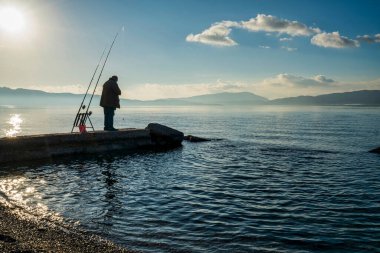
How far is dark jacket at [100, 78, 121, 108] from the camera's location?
1925 centimetres

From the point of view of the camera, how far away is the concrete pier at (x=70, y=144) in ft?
48.3

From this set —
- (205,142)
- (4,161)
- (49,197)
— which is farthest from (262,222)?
(205,142)

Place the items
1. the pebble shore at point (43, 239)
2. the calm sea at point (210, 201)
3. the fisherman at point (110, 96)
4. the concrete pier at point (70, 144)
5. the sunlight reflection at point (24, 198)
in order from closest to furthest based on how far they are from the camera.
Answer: the pebble shore at point (43, 239), the calm sea at point (210, 201), the sunlight reflection at point (24, 198), the concrete pier at point (70, 144), the fisherman at point (110, 96)

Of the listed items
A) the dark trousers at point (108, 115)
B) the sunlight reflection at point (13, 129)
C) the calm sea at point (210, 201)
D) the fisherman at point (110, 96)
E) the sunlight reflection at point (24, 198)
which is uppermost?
the fisherman at point (110, 96)

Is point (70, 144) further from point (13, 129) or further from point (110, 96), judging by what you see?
point (13, 129)

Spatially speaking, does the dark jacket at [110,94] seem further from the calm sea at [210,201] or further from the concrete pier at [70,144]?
the calm sea at [210,201]

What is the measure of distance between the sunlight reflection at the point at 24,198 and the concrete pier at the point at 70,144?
3.49 m

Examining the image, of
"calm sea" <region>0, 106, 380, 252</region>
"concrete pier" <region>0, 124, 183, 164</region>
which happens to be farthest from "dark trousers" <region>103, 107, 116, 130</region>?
"calm sea" <region>0, 106, 380, 252</region>

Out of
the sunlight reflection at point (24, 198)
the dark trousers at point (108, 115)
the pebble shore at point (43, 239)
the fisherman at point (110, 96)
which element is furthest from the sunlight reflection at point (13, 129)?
the pebble shore at point (43, 239)

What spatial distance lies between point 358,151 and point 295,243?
1639cm

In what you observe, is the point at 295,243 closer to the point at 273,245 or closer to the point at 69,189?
the point at 273,245

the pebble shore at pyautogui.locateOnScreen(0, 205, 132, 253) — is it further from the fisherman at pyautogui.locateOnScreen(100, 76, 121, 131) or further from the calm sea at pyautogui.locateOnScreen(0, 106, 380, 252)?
the fisherman at pyautogui.locateOnScreen(100, 76, 121, 131)

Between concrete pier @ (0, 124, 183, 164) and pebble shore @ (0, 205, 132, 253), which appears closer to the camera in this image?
pebble shore @ (0, 205, 132, 253)

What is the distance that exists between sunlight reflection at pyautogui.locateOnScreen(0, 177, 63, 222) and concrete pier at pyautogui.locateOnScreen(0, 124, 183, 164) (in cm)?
349
